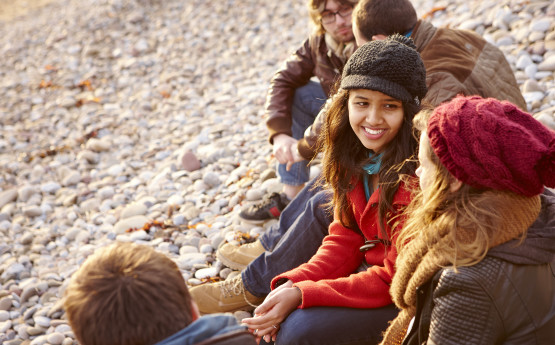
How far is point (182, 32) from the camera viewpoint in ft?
31.7

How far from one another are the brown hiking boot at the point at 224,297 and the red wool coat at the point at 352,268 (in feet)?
2.05

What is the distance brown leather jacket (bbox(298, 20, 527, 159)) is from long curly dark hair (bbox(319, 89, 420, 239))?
0.57 m

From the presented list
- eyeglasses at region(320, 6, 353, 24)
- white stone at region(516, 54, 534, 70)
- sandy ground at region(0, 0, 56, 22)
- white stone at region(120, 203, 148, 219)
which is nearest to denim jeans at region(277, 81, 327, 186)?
eyeglasses at region(320, 6, 353, 24)

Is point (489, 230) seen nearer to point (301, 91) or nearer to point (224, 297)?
point (224, 297)

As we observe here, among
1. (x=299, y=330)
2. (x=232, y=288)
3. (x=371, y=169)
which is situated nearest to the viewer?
(x=299, y=330)

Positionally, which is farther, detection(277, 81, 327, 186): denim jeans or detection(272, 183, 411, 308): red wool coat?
detection(277, 81, 327, 186): denim jeans

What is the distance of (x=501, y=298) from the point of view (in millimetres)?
1955

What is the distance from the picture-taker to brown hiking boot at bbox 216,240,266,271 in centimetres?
380

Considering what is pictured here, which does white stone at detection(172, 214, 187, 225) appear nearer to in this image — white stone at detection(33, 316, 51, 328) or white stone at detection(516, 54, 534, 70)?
white stone at detection(33, 316, 51, 328)

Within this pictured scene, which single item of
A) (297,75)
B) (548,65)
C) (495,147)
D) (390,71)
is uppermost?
(390,71)

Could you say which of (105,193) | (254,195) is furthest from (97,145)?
(254,195)

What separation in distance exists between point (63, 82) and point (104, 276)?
7.64m

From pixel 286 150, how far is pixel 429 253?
2132 mm

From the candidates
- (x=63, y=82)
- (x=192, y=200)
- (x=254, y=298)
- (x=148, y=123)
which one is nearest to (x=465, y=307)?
(x=254, y=298)
